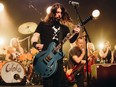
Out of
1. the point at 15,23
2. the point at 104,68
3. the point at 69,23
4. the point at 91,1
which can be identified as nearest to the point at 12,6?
the point at 15,23

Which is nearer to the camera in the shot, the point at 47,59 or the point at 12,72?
the point at 47,59

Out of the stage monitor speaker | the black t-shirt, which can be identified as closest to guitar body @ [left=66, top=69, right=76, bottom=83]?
the stage monitor speaker

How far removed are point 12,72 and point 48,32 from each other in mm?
4244

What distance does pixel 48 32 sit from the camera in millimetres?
4684

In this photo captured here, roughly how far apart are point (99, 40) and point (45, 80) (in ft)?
30.3

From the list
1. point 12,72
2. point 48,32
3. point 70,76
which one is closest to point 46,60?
point 48,32

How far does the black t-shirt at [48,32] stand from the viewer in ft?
15.3

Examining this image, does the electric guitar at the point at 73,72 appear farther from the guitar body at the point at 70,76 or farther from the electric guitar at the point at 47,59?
the electric guitar at the point at 47,59

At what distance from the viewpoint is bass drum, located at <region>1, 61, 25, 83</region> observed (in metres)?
8.52

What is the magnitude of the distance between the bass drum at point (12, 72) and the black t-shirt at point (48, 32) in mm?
3991

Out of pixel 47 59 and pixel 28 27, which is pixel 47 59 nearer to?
pixel 47 59

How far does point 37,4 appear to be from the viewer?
507 inches

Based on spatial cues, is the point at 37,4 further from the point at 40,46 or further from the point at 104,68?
the point at 40,46

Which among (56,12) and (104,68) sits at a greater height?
(56,12)
